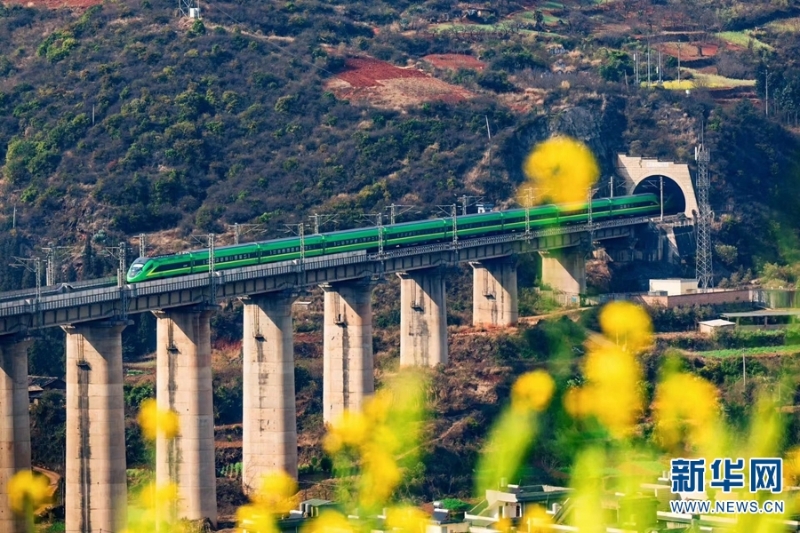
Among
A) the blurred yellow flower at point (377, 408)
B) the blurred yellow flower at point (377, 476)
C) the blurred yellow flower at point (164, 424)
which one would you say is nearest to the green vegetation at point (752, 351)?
the blurred yellow flower at point (377, 408)

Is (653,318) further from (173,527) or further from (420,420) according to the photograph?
(173,527)

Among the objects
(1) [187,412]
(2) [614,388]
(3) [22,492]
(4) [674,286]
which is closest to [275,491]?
(1) [187,412]

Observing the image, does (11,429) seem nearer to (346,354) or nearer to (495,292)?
(346,354)

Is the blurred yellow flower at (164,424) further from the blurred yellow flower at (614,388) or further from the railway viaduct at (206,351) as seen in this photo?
the blurred yellow flower at (614,388)

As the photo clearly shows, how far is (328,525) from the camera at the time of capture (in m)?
109

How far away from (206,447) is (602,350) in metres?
44.2

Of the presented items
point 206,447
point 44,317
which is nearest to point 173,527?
point 206,447

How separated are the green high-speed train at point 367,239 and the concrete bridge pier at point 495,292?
2963 mm

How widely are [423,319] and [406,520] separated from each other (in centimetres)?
5825

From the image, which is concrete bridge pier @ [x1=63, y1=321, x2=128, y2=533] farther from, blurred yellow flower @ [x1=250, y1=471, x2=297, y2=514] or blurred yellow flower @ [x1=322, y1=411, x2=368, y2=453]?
blurred yellow flower @ [x1=322, y1=411, x2=368, y2=453]

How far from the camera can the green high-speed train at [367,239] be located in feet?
495

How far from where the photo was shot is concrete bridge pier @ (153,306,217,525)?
461ft

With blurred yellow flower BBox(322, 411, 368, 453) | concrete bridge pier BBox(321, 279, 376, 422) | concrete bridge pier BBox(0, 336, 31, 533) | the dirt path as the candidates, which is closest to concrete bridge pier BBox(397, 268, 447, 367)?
concrete bridge pier BBox(321, 279, 376, 422)

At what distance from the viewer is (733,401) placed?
6329 inches
